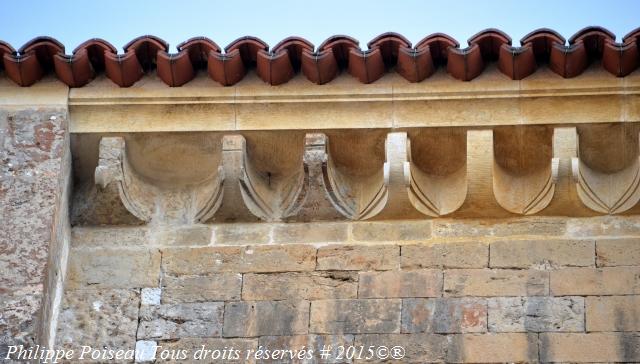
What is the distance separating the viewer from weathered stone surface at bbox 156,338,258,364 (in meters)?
8.12

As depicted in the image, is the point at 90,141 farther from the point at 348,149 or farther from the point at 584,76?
the point at 584,76

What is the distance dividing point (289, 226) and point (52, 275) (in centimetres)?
124

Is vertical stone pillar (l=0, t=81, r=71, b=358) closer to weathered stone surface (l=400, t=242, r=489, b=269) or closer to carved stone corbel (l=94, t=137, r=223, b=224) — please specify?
carved stone corbel (l=94, t=137, r=223, b=224)

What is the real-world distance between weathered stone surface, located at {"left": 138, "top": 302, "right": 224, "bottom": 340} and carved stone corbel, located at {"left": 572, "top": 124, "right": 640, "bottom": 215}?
1.95 meters

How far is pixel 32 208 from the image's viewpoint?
331 inches

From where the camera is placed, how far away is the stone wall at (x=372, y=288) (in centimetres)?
806

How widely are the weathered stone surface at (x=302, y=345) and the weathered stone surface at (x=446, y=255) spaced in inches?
22.0

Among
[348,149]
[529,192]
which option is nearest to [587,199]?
[529,192]

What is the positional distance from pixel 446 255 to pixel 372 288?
420mm

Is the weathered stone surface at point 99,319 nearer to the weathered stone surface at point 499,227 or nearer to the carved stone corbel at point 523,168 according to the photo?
the weathered stone surface at point 499,227

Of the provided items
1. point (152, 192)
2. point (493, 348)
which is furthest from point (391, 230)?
point (152, 192)

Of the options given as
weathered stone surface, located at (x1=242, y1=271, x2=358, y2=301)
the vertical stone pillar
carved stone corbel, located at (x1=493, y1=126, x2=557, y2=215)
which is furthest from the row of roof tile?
weathered stone surface, located at (x1=242, y1=271, x2=358, y2=301)

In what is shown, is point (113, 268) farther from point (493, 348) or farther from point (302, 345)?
point (493, 348)

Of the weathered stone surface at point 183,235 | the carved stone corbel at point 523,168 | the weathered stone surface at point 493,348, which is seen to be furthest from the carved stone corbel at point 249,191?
the weathered stone surface at point 493,348
